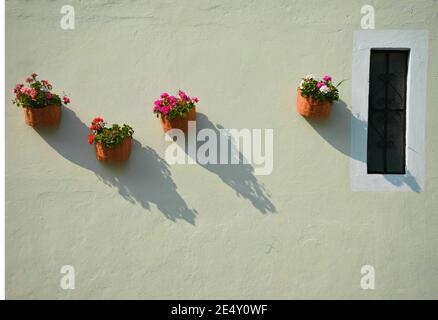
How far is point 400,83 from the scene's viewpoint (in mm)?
3877

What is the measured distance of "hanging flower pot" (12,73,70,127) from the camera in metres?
3.57

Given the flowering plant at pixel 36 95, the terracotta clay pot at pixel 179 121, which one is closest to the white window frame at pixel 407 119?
the terracotta clay pot at pixel 179 121

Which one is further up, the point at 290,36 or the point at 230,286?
the point at 290,36

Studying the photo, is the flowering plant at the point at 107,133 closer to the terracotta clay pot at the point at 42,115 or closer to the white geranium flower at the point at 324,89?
the terracotta clay pot at the point at 42,115

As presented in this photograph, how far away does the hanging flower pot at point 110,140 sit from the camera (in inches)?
140

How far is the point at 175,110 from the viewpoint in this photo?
3584 millimetres

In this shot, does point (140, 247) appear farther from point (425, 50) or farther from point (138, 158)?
point (425, 50)

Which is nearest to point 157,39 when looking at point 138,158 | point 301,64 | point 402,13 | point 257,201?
point 138,158

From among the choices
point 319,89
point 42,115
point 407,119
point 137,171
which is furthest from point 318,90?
point 42,115

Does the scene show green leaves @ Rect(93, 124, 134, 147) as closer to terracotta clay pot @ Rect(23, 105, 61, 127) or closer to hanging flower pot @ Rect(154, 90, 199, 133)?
hanging flower pot @ Rect(154, 90, 199, 133)

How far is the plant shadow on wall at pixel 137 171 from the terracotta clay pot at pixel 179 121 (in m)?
0.30

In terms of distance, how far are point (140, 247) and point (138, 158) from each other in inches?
34.5

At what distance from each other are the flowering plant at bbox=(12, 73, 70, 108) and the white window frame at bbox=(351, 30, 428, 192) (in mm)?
2826

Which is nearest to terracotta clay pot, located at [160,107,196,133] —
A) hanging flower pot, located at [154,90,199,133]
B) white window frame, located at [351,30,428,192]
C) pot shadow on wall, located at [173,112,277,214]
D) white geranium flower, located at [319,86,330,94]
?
hanging flower pot, located at [154,90,199,133]
